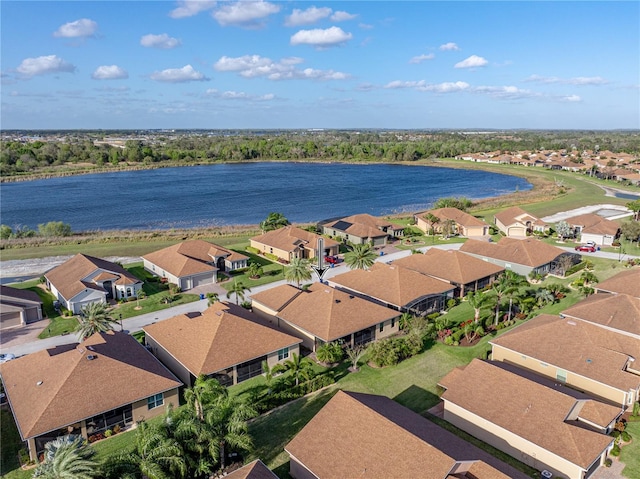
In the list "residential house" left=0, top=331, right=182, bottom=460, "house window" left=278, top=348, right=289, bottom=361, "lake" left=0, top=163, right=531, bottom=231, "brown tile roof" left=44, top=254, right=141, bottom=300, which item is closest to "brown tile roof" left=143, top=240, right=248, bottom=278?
"brown tile roof" left=44, top=254, right=141, bottom=300

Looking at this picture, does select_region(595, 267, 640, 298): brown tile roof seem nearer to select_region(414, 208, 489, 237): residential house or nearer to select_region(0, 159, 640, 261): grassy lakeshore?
select_region(414, 208, 489, 237): residential house

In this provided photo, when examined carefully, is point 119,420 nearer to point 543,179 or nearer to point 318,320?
point 318,320

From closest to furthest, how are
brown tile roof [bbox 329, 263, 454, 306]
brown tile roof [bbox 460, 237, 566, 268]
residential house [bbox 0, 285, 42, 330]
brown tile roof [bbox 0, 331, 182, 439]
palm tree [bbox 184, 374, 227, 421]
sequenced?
palm tree [bbox 184, 374, 227, 421]
brown tile roof [bbox 0, 331, 182, 439]
residential house [bbox 0, 285, 42, 330]
brown tile roof [bbox 329, 263, 454, 306]
brown tile roof [bbox 460, 237, 566, 268]

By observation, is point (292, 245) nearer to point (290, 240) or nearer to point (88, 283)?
point (290, 240)

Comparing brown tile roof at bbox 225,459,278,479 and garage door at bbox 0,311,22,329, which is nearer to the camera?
brown tile roof at bbox 225,459,278,479

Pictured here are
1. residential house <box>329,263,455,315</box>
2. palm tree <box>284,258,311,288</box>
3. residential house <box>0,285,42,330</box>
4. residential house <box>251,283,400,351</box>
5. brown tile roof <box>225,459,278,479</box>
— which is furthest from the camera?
palm tree <box>284,258,311,288</box>

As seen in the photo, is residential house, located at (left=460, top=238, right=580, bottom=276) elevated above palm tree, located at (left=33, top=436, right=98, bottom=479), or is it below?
below

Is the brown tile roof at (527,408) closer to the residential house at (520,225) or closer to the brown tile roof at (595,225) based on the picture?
the brown tile roof at (595,225)
